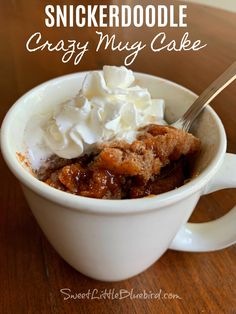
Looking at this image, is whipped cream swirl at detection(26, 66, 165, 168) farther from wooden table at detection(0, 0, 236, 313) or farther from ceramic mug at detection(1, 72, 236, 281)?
wooden table at detection(0, 0, 236, 313)

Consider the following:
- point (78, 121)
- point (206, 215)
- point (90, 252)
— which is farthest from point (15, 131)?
point (206, 215)

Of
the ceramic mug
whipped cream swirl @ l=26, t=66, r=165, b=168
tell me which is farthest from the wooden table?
whipped cream swirl @ l=26, t=66, r=165, b=168

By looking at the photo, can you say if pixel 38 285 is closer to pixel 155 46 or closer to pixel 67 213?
pixel 67 213

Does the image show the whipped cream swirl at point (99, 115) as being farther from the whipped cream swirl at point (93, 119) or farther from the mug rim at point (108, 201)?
the mug rim at point (108, 201)

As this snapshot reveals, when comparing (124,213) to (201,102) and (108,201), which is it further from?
(201,102)

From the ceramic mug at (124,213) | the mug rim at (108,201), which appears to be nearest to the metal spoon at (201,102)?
the ceramic mug at (124,213)

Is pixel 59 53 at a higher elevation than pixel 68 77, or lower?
lower
